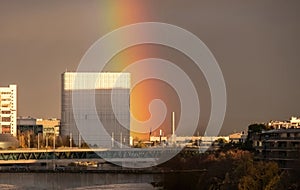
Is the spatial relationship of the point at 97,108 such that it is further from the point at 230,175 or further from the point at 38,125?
the point at 230,175

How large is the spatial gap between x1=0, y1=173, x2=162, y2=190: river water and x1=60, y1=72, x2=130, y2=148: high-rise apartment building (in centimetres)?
3299

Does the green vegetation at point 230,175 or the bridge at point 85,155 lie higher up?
the bridge at point 85,155

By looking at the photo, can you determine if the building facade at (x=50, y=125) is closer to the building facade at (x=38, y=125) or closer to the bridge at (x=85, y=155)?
the building facade at (x=38, y=125)

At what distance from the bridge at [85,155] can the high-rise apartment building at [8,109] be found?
25210mm

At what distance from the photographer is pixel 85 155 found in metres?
76.5

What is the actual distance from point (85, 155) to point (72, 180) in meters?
19.2

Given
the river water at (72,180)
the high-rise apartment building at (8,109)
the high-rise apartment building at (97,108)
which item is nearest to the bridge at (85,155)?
Result: the river water at (72,180)

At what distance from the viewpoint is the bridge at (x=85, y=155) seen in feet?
240

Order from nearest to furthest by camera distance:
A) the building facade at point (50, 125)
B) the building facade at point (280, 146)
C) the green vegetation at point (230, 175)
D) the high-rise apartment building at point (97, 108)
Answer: the green vegetation at point (230, 175) < the building facade at point (280, 146) < the high-rise apartment building at point (97, 108) < the building facade at point (50, 125)

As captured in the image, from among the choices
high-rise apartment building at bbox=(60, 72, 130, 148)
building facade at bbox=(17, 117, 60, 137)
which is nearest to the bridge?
high-rise apartment building at bbox=(60, 72, 130, 148)

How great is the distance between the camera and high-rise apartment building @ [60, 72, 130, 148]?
95812 mm

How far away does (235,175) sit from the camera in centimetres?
3534

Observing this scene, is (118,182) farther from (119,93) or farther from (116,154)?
(119,93)

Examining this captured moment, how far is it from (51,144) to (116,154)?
35.4 feet
